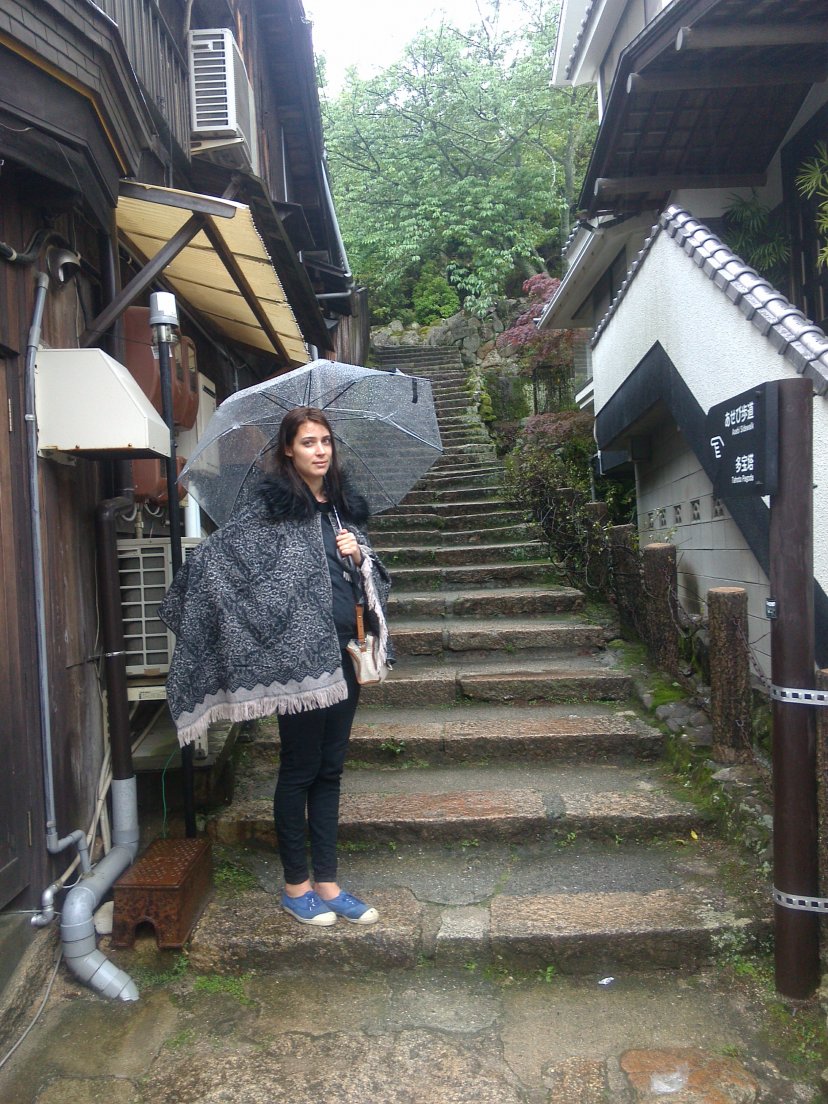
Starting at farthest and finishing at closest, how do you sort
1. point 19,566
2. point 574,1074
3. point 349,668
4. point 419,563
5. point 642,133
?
point 419,563
point 642,133
point 349,668
point 19,566
point 574,1074

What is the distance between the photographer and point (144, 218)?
4008 mm

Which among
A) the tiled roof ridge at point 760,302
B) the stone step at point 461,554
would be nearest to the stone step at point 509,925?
the tiled roof ridge at point 760,302

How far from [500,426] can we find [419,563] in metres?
7.65

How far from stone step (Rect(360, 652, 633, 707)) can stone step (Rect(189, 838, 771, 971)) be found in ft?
4.95

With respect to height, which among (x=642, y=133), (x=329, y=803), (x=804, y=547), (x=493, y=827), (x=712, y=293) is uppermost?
(x=642, y=133)

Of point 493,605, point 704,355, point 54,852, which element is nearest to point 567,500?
point 493,605

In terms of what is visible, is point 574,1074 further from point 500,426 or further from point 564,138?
point 564,138

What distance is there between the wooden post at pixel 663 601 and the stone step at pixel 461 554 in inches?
100

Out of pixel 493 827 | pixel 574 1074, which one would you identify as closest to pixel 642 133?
pixel 493 827

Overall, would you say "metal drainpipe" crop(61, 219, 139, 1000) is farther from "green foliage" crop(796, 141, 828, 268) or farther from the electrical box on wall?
"green foliage" crop(796, 141, 828, 268)

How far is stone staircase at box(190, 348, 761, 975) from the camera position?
9.44 feet

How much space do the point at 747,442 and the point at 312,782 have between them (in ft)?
6.52

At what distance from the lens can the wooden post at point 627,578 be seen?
17.1 feet

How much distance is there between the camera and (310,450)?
2949 millimetres
